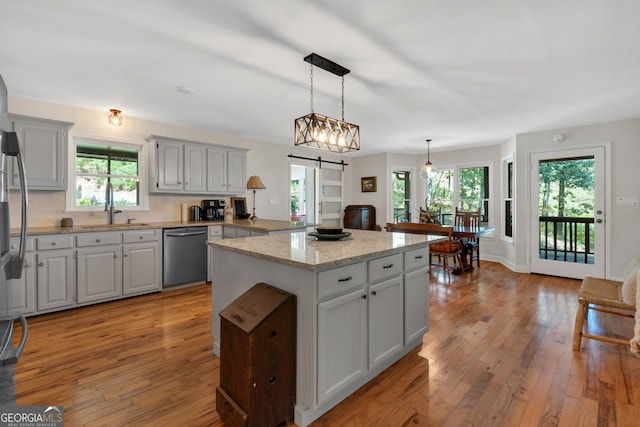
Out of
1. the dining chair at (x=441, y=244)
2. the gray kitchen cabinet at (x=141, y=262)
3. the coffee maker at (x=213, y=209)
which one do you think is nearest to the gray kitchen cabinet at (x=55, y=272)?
the gray kitchen cabinet at (x=141, y=262)

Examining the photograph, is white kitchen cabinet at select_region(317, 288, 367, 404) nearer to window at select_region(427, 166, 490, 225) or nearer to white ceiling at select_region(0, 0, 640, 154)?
white ceiling at select_region(0, 0, 640, 154)

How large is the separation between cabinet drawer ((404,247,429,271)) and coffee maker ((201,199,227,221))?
3.41m

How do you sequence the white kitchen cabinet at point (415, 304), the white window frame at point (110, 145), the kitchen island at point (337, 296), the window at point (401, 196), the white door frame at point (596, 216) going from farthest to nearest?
the window at point (401, 196), the white door frame at point (596, 216), the white window frame at point (110, 145), the white kitchen cabinet at point (415, 304), the kitchen island at point (337, 296)

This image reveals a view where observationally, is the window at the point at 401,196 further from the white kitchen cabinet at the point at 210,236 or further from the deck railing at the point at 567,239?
the white kitchen cabinet at the point at 210,236

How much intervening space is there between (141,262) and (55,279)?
2.67 feet

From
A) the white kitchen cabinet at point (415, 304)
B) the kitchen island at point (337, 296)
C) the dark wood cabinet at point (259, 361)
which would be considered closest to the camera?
the dark wood cabinet at point (259, 361)

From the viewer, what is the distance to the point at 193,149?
14.8 ft

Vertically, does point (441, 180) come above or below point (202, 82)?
below

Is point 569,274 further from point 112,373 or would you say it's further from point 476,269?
point 112,373

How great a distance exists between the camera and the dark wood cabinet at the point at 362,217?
704cm

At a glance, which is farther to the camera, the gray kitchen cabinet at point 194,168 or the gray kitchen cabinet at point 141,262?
the gray kitchen cabinet at point 194,168

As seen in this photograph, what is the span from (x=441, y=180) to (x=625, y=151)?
3060mm

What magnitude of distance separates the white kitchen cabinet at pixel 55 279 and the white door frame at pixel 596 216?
20.4 feet

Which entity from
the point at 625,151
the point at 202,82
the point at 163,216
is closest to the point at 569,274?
the point at 625,151
